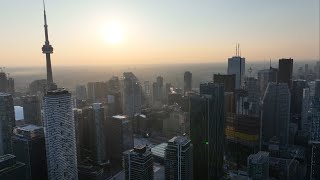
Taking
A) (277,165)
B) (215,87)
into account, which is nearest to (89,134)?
(215,87)

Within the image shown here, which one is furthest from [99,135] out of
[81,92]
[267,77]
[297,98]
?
[267,77]

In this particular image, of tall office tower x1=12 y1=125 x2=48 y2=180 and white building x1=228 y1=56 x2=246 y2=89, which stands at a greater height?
white building x1=228 y1=56 x2=246 y2=89

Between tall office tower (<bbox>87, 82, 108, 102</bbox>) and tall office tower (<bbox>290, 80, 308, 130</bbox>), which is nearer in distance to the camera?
tall office tower (<bbox>290, 80, 308, 130</bbox>)

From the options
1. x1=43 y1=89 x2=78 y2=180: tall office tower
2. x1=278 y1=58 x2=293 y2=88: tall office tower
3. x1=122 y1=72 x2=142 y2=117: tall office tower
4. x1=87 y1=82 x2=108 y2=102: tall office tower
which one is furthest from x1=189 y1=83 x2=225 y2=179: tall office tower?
x1=87 y1=82 x2=108 y2=102: tall office tower

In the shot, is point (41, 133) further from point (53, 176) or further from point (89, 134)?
point (89, 134)

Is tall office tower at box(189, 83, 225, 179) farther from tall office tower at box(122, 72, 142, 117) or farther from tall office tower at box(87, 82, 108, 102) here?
tall office tower at box(87, 82, 108, 102)

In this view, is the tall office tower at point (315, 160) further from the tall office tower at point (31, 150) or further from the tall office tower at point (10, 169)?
the tall office tower at point (31, 150)
